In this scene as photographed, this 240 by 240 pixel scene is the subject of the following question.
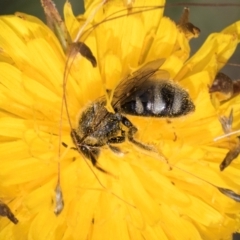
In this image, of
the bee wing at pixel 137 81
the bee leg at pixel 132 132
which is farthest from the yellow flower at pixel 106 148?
the bee wing at pixel 137 81

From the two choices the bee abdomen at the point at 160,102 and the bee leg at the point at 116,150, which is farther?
the bee leg at the point at 116,150

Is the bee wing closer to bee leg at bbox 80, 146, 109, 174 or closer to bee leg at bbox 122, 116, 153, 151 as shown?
bee leg at bbox 122, 116, 153, 151

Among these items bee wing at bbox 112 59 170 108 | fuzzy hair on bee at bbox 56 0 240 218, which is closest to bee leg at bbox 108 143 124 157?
fuzzy hair on bee at bbox 56 0 240 218

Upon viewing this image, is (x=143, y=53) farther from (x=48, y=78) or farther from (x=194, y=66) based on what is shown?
(x=48, y=78)

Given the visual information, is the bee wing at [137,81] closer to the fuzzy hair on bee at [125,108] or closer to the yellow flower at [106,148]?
the fuzzy hair on bee at [125,108]

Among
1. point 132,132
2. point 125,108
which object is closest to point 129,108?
point 125,108

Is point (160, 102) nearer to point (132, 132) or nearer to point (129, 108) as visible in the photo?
point (129, 108)

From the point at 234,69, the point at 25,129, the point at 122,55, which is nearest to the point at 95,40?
the point at 122,55

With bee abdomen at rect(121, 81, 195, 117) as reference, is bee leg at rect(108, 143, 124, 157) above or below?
below
